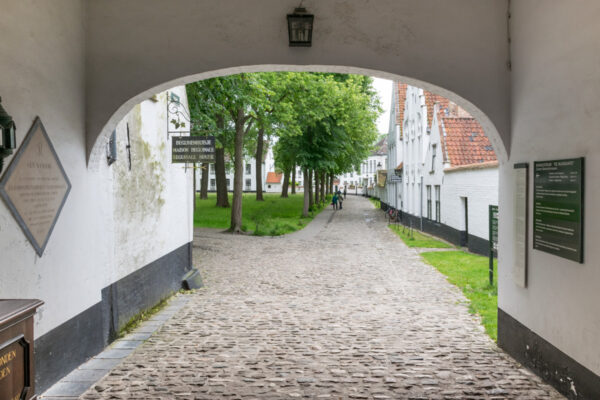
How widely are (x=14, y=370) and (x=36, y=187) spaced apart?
2.05 meters

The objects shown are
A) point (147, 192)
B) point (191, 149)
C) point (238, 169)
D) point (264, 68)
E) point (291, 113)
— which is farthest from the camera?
point (291, 113)

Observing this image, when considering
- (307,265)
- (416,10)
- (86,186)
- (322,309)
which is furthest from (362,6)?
(307,265)

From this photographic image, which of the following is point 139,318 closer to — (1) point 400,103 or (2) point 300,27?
(2) point 300,27

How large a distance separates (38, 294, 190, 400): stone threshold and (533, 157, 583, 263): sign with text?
4.81 meters

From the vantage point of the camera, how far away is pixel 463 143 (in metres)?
20.1

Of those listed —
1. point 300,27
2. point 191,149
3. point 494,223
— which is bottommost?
point 494,223

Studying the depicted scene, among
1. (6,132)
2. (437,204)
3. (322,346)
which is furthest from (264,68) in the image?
(437,204)

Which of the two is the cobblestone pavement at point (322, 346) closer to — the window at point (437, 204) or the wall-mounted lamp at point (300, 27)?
the wall-mounted lamp at point (300, 27)

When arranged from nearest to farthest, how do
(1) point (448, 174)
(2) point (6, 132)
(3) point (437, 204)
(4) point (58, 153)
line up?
(2) point (6, 132)
(4) point (58, 153)
(1) point (448, 174)
(3) point (437, 204)

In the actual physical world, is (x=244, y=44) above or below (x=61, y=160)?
above

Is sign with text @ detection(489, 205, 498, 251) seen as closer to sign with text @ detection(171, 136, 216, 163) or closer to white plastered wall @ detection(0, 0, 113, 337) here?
sign with text @ detection(171, 136, 216, 163)

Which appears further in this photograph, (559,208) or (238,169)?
(238,169)

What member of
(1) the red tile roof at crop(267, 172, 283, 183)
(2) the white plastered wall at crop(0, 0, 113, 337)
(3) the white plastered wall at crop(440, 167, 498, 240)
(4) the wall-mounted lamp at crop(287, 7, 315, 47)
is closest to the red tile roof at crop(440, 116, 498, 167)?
(3) the white plastered wall at crop(440, 167, 498, 240)

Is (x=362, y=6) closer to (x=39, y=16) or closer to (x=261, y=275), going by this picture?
(x=39, y=16)
